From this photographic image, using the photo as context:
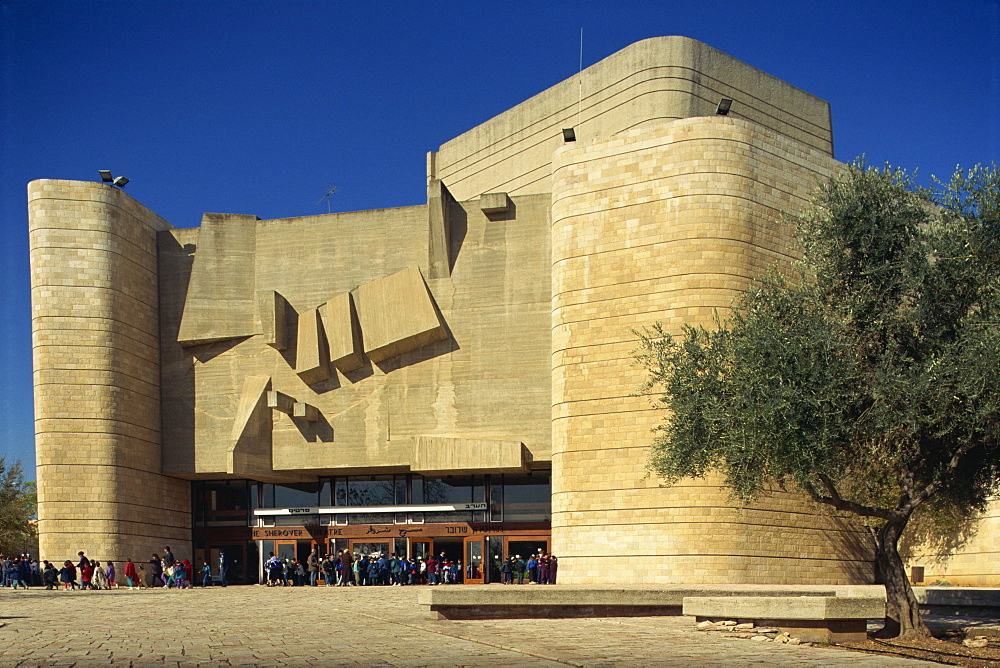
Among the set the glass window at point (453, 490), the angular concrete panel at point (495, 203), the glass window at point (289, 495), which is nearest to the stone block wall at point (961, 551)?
the glass window at point (453, 490)

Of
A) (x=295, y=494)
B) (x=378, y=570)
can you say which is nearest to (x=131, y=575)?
(x=295, y=494)

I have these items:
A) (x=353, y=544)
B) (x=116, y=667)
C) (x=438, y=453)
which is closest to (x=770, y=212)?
(x=438, y=453)

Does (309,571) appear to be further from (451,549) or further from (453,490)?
(453,490)

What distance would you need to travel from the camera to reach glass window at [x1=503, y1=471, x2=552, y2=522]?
3491cm

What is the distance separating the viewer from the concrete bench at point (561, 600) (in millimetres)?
17062

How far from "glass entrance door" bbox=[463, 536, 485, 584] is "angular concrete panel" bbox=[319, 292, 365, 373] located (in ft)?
23.7

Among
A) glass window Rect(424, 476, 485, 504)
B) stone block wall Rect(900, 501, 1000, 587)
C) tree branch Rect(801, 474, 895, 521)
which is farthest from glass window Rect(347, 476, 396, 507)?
tree branch Rect(801, 474, 895, 521)

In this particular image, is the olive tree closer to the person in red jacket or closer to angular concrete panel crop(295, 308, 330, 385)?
angular concrete panel crop(295, 308, 330, 385)

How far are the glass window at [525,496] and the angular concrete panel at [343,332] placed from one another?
6.61 meters

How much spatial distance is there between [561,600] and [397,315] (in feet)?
56.4

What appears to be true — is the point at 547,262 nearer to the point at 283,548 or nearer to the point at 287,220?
the point at 287,220

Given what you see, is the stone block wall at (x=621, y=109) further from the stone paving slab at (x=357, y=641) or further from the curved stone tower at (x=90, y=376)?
the stone paving slab at (x=357, y=641)

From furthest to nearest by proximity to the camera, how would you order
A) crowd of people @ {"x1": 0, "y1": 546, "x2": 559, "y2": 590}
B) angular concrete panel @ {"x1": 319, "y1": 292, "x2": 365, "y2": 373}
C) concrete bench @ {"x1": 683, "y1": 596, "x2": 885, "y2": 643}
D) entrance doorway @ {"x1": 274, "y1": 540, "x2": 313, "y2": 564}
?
entrance doorway @ {"x1": 274, "y1": 540, "x2": 313, "y2": 564}, angular concrete panel @ {"x1": 319, "y1": 292, "x2": 365, "y2": 373}, crowd of people @ {"x1": 0, "y1": 546, "x2": 559, "y2": 590}, concrete bench @ {"x1": 683, "y1": 596, "x2": 885, "y2": 643}

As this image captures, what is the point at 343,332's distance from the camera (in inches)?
1328
